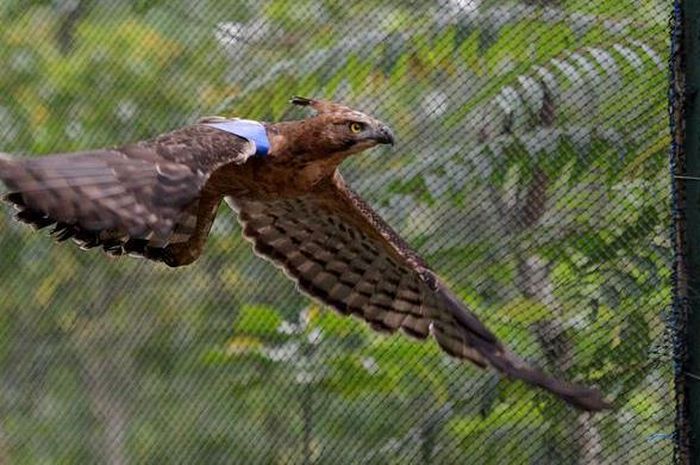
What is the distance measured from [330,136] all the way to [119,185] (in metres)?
0.73

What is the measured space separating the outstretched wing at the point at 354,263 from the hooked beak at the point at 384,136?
32cm

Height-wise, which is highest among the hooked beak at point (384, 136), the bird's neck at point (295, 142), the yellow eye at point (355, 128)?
the hooked beak at point (384, 136)

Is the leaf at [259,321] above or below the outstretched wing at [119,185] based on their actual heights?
below

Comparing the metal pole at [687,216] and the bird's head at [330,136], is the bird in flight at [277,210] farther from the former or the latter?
the metal pole at [687,216]

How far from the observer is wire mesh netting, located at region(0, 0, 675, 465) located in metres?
3.83

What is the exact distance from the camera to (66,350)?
4453mm

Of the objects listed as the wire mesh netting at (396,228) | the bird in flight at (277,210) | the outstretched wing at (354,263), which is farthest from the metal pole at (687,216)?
the outstretched wing at (354,263)

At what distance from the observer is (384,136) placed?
3391mm

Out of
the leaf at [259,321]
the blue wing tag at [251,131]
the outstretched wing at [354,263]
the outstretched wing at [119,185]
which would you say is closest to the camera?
the outstretched wing at [119,185]

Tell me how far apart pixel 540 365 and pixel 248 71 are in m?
1.17

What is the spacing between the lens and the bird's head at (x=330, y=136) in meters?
3.45

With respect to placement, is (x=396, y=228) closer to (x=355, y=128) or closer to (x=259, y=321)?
(x=259, y=321)

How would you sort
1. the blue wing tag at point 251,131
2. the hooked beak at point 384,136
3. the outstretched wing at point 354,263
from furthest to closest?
the outstretched wing at point 354,263 < the hooked beak at point 384,136 < the blue wing tag at point 251,131

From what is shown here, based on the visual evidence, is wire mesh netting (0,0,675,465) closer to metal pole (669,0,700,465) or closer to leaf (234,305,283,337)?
leaf (234,305,283,337)
